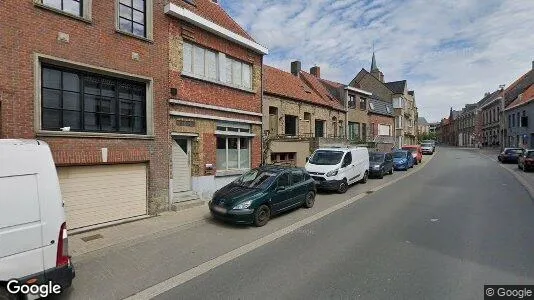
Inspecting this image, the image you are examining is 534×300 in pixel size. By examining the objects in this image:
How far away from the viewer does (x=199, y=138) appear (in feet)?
38.7

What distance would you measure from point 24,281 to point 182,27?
9180mm

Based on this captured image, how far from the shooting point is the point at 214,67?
1269 centimetres

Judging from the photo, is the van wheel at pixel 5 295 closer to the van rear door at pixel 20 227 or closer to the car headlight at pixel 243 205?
the van rear door at pixel 20 227

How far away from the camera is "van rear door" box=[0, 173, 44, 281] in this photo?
4.15 metres

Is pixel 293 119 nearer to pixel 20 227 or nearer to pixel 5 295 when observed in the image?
pixel 20 227

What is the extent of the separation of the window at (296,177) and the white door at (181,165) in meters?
3.88

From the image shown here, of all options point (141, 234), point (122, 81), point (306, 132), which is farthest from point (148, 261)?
point (306, 132)

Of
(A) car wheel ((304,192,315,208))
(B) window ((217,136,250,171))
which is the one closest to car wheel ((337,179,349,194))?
(A) car wheel ((304,192,315,208))

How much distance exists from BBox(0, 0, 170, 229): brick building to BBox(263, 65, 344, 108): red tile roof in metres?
8.77

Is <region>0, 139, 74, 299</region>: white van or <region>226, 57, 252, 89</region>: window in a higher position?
<region>226, 57, 252, 89</region>: window

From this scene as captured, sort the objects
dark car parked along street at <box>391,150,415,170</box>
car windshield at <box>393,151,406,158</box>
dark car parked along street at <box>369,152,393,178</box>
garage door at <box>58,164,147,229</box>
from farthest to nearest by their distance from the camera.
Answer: car windshield at <box>393,151,406,158</box>, dark car parked along street at <box>391,150,415,170</box>, dark car parked along street at <box>369,152,393,178</box>, garage door at <box>58,164,147,229</box>

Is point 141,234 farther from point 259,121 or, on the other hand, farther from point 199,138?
point 259,121

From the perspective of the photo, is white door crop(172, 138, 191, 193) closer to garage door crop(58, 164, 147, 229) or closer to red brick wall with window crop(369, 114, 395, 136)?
garage door crop(58, 164, 147, 229)

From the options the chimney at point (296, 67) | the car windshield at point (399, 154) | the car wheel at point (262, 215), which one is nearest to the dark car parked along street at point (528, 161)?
the car windshield at point (399, 154)
